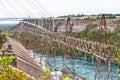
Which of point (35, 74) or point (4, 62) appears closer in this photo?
point (4, 62)

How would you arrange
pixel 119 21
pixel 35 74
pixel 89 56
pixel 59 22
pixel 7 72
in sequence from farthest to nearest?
pixel 59 22 < pixel 119 21 < pixel 89 56 < pixel 35 74 < pixel 7 72

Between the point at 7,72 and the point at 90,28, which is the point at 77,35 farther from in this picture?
the point at 7,72

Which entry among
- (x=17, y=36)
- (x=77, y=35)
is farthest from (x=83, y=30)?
(x=17, y=36)

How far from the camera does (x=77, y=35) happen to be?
94.1 meters

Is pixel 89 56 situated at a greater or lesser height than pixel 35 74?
lesser

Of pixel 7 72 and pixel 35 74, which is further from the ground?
pixel 7 72

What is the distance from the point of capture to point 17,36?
93.7m

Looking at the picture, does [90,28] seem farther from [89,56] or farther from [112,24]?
[89,56]

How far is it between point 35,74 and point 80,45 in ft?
82.0

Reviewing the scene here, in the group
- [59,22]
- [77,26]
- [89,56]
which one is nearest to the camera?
[89,56]

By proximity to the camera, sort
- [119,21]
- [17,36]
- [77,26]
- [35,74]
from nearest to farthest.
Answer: [35,74]
[119,21]
[17,36]
[77,26]

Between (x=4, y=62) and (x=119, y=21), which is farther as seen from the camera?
(x=119, y=21)

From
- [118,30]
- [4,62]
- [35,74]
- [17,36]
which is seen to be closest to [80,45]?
[35,74]

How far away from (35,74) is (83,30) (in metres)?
77.1
